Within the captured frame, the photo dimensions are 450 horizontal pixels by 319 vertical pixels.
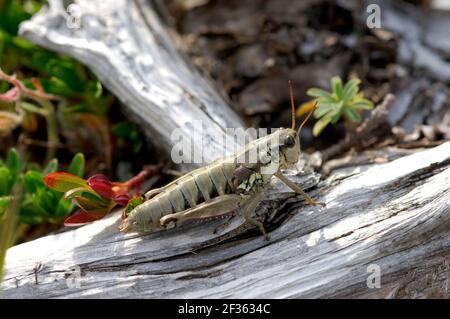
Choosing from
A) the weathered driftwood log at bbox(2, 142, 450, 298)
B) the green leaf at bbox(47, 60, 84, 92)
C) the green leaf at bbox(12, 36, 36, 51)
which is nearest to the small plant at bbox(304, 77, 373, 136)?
the weathered driftwood log at bbox(2, 142, 450, 298)

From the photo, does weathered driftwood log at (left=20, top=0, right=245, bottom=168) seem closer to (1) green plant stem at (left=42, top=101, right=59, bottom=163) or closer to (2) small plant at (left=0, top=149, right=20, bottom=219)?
(1) green plant stem at (left=42, top=101, right=59, bottom=163)

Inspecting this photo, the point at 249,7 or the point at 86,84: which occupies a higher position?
the point at 249,7

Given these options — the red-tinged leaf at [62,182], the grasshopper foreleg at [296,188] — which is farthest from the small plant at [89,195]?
the grasshopper foreleg at [296,188]

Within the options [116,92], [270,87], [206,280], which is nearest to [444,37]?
[270,87]

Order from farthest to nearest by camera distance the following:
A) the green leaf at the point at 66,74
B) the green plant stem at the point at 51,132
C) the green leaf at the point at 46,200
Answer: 1. the green plant stem at the point at 51,132
2. the green leaf at the point at 66,74
3. the green leaf at the point at 46,200

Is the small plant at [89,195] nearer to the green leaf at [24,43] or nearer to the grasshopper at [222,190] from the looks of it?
the grasshopper at [222,190]

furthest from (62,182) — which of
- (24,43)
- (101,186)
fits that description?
(24,43)
